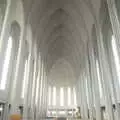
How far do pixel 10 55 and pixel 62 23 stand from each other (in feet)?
41.3

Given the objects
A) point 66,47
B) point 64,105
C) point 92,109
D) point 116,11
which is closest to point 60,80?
point 64,105

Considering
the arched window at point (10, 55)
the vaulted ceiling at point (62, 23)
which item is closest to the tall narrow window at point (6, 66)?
the arched window at point (10, 55)

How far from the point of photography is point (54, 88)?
40.0 meters

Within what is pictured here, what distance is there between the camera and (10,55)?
14570 mm

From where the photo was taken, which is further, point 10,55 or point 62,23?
point 62,23

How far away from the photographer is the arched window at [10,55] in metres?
13.6

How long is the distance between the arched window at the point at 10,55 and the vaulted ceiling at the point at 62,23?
1.91 m

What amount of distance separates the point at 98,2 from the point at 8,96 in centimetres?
1144

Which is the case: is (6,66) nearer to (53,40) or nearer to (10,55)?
(10,55)

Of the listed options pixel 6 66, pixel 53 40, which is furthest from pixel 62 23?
pixel 6 66

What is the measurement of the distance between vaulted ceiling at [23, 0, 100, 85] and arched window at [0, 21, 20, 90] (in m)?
1.91

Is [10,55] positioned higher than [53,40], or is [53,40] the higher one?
[53,40]

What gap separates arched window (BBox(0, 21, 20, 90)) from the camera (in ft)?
44.8

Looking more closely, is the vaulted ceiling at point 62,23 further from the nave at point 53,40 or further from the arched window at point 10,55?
the arched window at point 10,55
